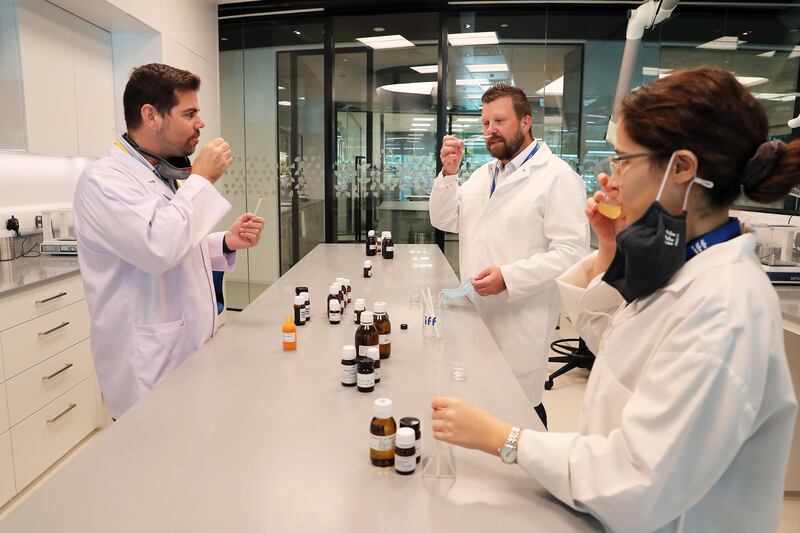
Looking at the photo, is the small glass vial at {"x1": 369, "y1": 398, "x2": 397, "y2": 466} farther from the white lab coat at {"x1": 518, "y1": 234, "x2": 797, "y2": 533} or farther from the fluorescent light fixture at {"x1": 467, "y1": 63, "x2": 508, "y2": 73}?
the fluorescent light fixture at {"x1": 467, "y1": 63, "x2": 508, "y2": 73}

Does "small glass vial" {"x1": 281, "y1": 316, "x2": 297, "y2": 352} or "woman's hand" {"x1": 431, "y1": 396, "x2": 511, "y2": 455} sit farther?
"small glass vial" {"x1": 281, "y1": 316, "x2": 297, "y2": 352}

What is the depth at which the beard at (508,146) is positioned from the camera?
2566 millimetres

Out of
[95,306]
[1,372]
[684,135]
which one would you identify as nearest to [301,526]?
[684,135]

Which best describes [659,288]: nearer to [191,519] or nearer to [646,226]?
[646,226]

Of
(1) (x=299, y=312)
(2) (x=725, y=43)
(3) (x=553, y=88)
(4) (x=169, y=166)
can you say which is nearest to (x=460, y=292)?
(1) (x=299, y=312)

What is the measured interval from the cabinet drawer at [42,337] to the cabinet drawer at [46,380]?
0.04 metres

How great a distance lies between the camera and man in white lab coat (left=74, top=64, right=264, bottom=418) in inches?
67.2

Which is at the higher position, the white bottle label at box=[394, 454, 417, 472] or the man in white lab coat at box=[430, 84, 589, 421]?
the man in white lab coat at box=[430, 84, 589, 421]

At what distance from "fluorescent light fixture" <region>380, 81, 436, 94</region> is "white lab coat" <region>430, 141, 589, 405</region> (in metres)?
2.76

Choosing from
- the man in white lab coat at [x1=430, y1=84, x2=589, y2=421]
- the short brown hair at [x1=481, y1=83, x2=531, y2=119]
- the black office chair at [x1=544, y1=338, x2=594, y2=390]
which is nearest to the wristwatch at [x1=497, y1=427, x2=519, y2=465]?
the man in white lab coat at [x1=430, y1=84, x2=589, y2=421]

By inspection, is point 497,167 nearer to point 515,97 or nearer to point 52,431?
point 515,97

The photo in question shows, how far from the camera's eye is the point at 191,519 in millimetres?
920

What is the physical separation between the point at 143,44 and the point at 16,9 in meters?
1.05

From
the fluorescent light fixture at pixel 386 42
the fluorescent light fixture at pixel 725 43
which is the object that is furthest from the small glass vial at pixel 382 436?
the fluorescent light fixture at pixel 386 42
